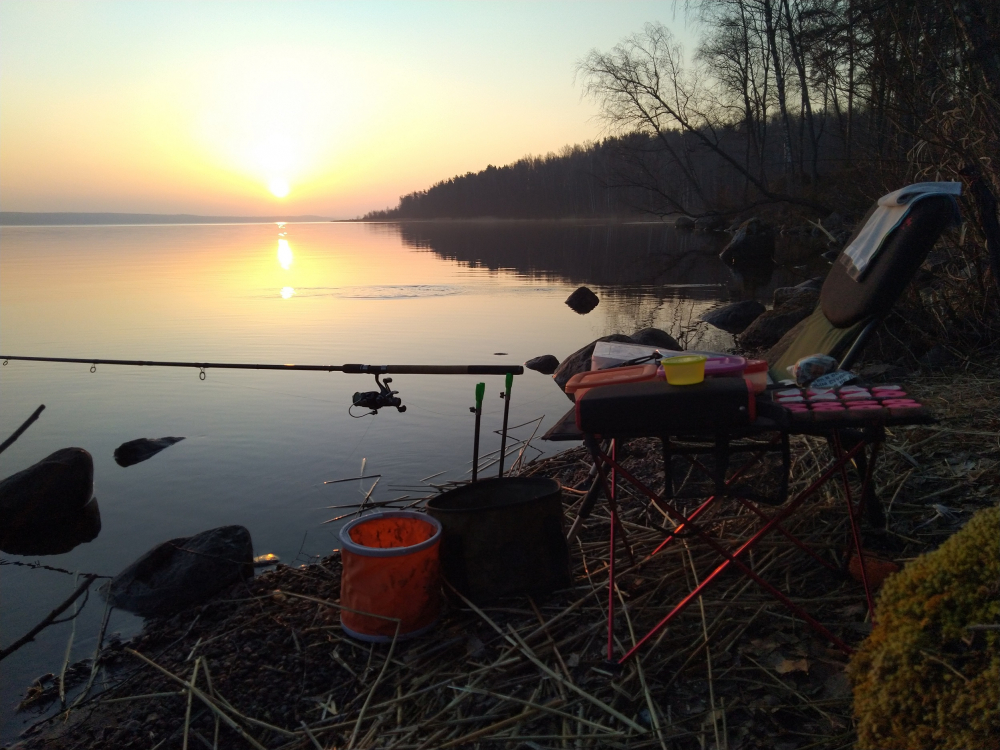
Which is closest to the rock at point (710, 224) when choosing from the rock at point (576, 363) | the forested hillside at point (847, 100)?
the forested hillside at point (847, 100)

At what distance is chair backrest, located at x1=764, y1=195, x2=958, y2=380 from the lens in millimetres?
3141

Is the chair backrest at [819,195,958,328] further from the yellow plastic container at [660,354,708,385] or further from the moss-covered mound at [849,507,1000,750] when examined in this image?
the moss-covered mound at [849,507,1000,750]

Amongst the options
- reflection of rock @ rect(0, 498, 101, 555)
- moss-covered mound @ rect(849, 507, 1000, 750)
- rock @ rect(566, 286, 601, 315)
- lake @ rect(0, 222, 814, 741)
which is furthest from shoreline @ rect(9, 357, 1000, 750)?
rock @ rect(566, 286, 601, 315)

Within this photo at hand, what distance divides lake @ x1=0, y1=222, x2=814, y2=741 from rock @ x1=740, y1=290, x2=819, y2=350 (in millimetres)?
890

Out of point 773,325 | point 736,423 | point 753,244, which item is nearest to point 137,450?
point 736,423

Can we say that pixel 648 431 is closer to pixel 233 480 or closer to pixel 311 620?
pixel 311 620

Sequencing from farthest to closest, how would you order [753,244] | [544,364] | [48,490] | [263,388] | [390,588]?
[753,244] < [544,364] < [263,388] < [48,490] < [390,588]

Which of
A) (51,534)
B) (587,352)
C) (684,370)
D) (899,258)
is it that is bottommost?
(51,534)

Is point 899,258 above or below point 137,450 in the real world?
above

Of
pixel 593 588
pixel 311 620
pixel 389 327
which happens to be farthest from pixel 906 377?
pixel 389 327

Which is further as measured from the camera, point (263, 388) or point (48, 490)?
point (263, 388)

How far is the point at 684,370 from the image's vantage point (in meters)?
2.46

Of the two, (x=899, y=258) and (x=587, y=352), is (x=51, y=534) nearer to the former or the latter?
(x=587, y=352)

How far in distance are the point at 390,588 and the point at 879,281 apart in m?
2.45
